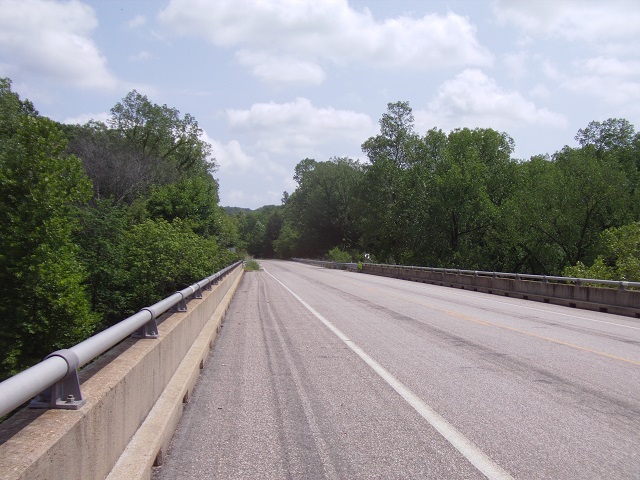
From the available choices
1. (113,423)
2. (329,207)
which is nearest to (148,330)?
(113,423)

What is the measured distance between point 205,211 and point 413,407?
1280 inches

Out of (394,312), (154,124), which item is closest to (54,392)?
(394,312)

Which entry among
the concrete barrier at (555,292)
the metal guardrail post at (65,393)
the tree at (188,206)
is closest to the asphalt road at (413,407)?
the metal guardrail post at (65,393)

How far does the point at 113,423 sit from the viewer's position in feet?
13.7

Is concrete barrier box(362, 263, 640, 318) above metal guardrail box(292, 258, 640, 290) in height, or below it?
below

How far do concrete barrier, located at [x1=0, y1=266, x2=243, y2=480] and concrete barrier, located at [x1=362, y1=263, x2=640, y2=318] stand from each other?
1704cm

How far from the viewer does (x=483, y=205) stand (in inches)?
2426

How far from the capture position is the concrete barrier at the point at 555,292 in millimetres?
19812

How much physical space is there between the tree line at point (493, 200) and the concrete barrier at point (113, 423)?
3099cm

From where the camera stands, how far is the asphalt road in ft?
16.3

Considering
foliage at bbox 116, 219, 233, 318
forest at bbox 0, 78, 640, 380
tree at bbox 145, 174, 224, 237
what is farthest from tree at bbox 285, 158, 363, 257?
foliage at bbox 116, 219, 233, 318

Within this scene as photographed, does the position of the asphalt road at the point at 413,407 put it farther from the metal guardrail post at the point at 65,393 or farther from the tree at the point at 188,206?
the tree at the point at 188,206

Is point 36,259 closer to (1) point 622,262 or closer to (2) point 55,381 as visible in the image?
(2) point 55,381

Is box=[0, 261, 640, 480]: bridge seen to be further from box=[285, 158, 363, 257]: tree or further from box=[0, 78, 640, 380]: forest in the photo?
box=[285, 158, 363, 257]: tree
